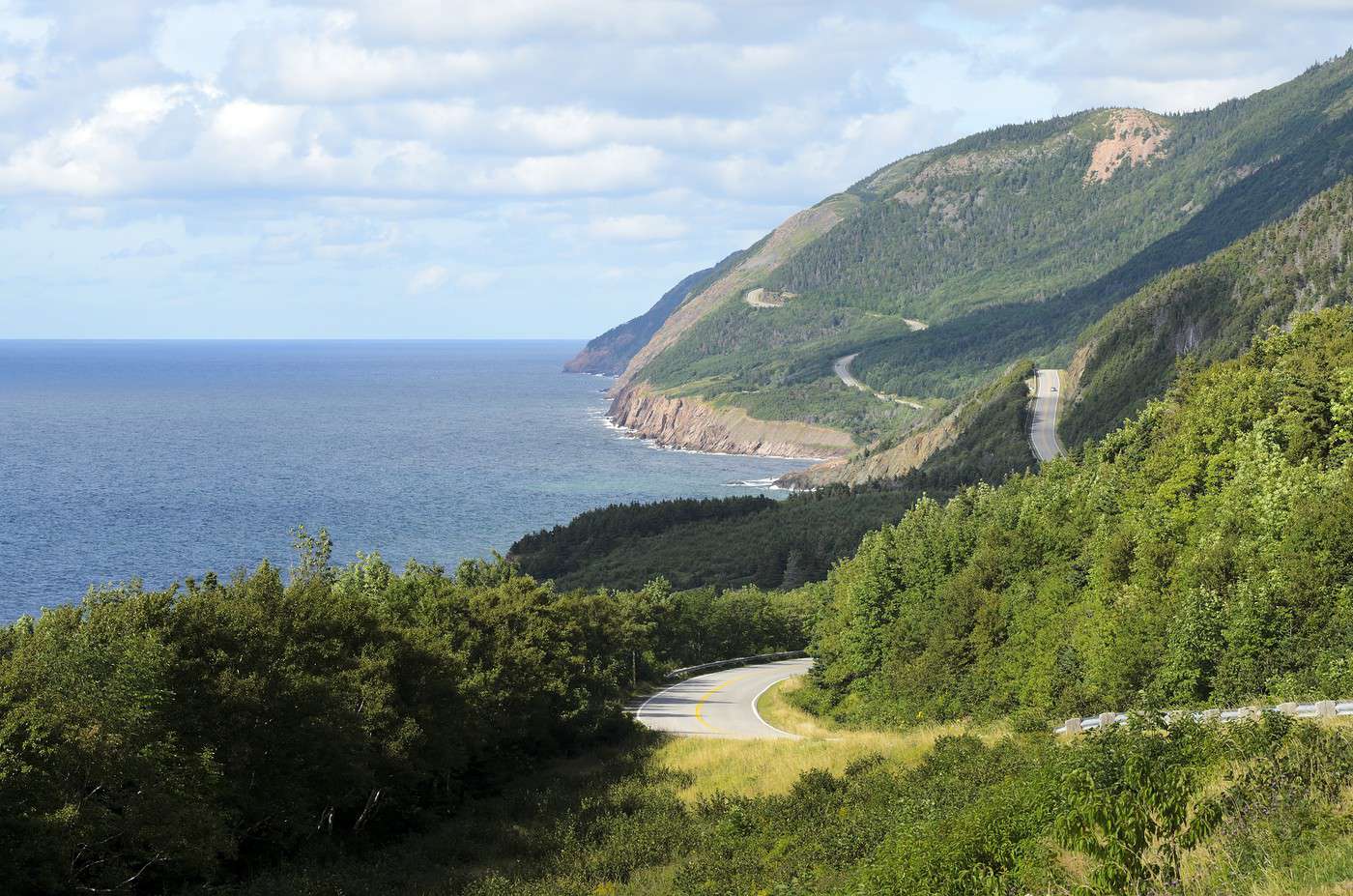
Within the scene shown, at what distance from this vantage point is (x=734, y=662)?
77.9 m

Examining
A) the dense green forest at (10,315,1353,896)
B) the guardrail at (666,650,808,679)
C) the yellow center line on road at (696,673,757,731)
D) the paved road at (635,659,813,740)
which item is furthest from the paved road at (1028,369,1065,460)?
the dense green forest at (10,315,1353,896)

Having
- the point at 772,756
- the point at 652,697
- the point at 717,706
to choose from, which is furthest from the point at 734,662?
the point at 772,756

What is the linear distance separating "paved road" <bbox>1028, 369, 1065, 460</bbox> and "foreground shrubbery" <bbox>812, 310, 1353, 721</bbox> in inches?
3429

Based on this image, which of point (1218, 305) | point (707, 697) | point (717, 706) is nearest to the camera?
point (717, 706)

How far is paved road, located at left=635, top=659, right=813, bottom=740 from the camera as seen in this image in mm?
49438

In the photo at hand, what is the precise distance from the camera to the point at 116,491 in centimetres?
17512

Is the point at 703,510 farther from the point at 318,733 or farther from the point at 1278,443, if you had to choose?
the point at 318,733

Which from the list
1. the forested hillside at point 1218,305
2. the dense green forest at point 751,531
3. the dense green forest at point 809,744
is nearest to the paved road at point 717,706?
the dense green forest at point 809,744

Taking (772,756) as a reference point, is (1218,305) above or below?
above

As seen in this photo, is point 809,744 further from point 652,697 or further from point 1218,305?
point 1218,305

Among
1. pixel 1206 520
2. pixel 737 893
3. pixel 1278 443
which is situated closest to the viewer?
pixel 737 893

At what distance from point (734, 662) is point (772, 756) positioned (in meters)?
40.6

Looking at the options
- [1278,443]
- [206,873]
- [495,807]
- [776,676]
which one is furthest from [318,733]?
[776,676]

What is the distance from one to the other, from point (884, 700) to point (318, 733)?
3121cm
